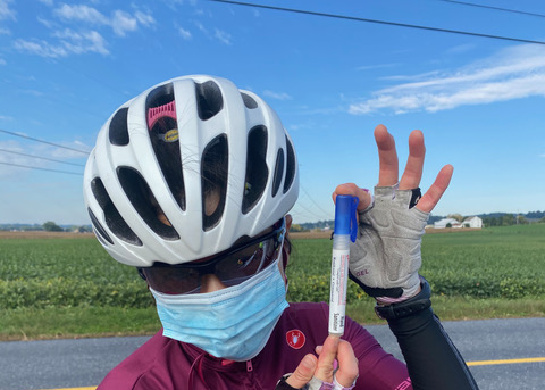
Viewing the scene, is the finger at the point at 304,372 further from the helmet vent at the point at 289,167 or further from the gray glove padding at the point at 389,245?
the helmet vent at the point at 289,167

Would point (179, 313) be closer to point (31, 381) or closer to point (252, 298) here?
point (252, 298)

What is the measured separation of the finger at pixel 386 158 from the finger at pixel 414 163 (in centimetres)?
3

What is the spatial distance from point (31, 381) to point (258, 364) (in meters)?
5.72

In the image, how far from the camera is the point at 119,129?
1707 mm

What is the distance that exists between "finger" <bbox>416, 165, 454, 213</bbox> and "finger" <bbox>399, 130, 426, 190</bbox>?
0.05 metres

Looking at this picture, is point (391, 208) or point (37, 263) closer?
point (391, 208)

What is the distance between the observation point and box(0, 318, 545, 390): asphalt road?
612cm

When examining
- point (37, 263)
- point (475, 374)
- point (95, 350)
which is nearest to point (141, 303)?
point (95, 350)

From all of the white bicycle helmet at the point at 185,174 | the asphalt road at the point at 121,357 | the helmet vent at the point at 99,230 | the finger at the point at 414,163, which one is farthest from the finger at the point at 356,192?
the asphalt road at the point at 121,357

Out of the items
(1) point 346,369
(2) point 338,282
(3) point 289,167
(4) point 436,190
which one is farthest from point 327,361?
(3) point 289,167

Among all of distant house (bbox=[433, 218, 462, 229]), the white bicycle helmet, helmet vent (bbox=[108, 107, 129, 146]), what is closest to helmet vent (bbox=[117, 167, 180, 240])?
the white bicycle helmet

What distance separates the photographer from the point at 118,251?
5.37 feet

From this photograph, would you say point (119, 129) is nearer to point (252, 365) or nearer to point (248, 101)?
point (248, 101)

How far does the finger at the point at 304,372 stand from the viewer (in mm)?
1239
